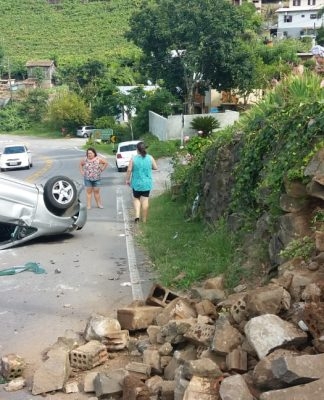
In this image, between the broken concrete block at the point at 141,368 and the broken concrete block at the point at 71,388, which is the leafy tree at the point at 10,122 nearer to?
the broken concrete block at the point at 71,388

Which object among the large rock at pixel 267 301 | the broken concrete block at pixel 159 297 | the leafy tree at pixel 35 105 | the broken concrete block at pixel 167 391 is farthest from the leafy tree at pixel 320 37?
the broken concrete block at pixel 167 391

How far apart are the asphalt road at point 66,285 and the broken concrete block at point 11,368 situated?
11 centimetres

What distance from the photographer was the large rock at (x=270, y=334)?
450cm

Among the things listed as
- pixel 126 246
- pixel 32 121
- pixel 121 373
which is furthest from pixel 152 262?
pixel 32 121

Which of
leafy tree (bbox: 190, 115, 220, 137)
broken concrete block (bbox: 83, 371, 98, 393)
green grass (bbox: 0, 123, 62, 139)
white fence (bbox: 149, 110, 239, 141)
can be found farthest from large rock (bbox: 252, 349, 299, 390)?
green grass (bbox: 0, 123, 62, 139)

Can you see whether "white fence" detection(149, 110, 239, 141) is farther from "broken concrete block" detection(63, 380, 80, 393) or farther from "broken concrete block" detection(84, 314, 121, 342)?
"broken concrete block" detection(63, 380, 80, 393)

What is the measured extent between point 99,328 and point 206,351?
162 centimetres

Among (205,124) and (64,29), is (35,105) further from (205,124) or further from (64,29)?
(205,124)

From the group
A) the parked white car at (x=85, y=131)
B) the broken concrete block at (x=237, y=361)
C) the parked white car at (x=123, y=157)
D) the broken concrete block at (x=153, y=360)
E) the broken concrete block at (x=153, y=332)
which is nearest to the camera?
the broken concrete block at (x=237, y=361)

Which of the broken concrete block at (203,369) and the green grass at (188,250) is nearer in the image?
the broken concrete block at (203,369)

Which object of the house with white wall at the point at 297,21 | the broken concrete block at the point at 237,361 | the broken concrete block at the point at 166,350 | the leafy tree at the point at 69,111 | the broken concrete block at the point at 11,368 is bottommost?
the leafy tree at the point at 69,111

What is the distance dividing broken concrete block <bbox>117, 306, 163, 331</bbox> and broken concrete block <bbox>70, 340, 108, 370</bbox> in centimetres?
60

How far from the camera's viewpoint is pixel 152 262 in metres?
9.88

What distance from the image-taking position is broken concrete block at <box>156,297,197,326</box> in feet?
20.1
